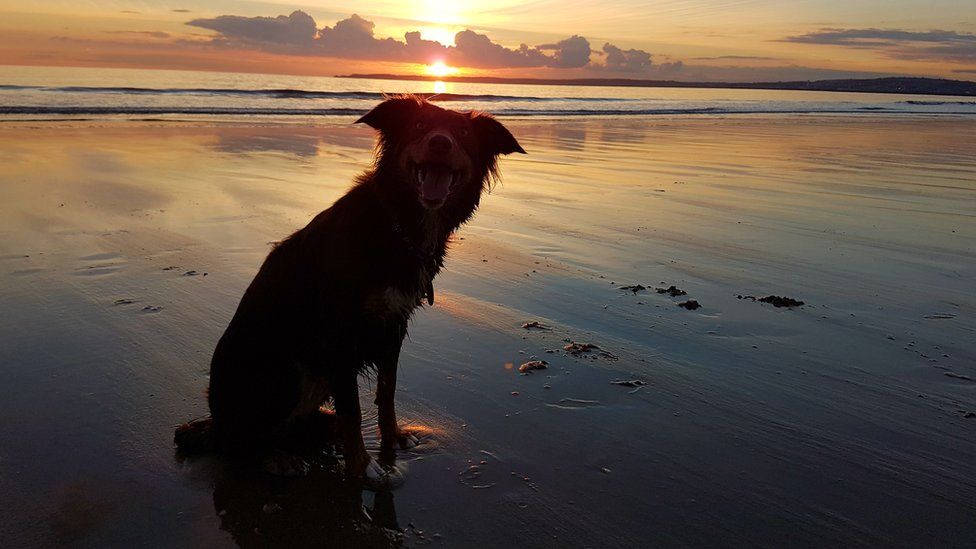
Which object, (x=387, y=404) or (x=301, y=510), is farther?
(x=387, y=404)

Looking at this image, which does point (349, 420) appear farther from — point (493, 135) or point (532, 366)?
point (493, 135)

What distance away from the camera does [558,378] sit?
394cm

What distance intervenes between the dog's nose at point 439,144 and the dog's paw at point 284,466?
1.59 meters

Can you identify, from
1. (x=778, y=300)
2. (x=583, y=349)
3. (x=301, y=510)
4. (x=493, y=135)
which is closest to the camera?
(x=301, y=510)

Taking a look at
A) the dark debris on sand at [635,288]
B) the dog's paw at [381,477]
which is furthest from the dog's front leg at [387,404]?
the dark debris on sand at [635,288]

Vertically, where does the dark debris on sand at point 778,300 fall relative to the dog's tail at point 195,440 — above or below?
above

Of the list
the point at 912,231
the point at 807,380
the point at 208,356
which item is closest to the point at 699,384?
the point at 807,380

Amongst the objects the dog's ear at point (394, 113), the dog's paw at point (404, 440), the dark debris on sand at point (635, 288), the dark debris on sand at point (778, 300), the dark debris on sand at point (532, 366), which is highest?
the dog's ear at point (394, 113)

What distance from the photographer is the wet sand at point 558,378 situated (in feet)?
8.94

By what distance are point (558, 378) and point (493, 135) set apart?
145 cm

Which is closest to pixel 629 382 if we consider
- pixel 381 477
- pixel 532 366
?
pixel 532 366

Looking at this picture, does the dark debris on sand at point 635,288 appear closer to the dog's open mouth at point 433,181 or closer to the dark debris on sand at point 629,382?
the dark debris on sand at point 629,382

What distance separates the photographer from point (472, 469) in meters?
3.06

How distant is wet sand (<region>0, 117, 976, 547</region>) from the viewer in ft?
8.94
